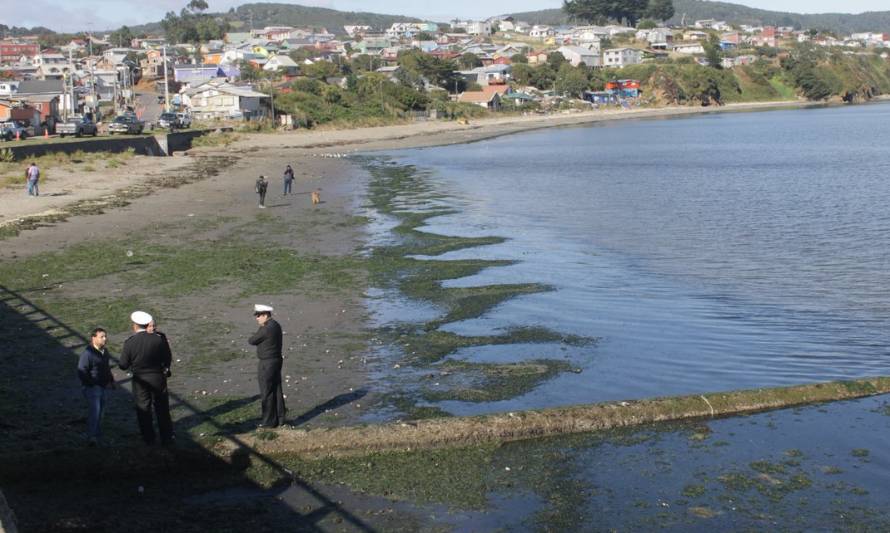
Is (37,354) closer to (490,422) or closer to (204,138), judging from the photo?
(490,422)

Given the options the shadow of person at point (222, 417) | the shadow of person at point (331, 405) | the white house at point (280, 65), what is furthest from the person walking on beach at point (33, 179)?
the white house at point (280, 65)

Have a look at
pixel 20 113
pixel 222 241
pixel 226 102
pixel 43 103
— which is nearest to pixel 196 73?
pixel 226 102

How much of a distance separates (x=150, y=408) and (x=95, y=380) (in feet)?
2.49

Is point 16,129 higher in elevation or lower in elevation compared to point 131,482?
higher

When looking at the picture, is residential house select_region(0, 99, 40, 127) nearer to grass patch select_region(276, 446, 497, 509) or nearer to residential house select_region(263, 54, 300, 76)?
grass patch select_region(276, 446, 497, 509)

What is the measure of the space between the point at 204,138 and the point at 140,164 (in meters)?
24.1

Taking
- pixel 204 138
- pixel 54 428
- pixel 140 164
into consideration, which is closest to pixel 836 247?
pixel 54 428

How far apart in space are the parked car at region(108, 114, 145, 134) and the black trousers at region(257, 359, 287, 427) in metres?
67.3

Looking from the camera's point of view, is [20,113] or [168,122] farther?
[168,122]

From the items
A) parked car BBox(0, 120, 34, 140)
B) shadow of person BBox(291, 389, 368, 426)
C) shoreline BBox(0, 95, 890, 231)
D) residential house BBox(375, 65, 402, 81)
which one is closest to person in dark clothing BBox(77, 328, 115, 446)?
shadow of person BBox(291, 389, 368, 426)

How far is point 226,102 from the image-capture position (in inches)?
4272

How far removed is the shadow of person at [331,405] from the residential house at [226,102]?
9278 cm

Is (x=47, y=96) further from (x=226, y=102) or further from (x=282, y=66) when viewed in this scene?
(x=282, y=66)

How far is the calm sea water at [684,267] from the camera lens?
57.7 feet
